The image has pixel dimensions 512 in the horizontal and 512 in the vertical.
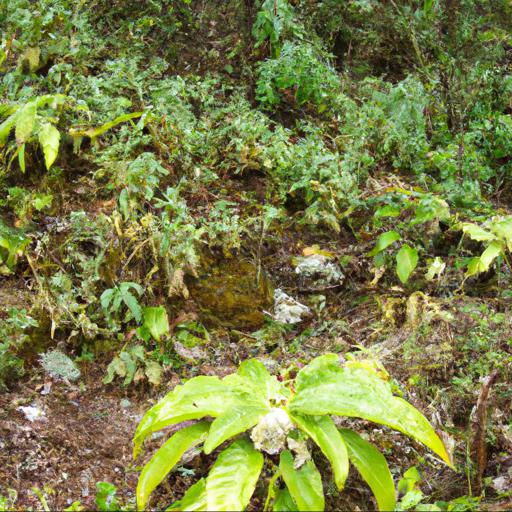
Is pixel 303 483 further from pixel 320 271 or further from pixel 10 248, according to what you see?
pixel 10 248

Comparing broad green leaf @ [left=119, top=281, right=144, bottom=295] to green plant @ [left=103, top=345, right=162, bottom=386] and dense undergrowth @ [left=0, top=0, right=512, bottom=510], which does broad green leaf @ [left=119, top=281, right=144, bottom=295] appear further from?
green plant @ [left=103, top=345, right=162, bottom=386]

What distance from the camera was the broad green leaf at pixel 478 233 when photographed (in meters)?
3.55

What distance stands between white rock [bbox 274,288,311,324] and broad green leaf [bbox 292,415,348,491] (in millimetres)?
1341

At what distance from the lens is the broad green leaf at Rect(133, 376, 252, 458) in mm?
2301

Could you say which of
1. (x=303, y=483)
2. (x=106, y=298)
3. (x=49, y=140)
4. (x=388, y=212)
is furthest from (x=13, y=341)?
(x=388, y=212)

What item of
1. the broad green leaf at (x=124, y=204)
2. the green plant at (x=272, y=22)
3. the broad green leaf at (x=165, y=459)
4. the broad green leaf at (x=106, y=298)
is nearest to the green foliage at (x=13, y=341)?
the broad green leaf at (x=106, y=298)

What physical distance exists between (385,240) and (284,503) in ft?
6.90

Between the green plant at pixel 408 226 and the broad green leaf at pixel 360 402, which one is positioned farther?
the green plant at pixel 408 226

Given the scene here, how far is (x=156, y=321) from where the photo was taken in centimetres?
323

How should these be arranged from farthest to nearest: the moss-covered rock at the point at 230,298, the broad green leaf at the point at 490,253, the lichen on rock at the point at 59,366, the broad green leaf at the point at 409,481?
the moss-covered rock at the point at 230,298
the broad green leaf at the point at 490,253
the lichen on rock at the point at 59,366
the broad green leaf at the point at 409,481

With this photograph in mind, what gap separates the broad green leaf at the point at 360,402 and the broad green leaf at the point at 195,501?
0.47 meters

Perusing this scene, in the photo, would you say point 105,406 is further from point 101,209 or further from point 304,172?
point 304,172

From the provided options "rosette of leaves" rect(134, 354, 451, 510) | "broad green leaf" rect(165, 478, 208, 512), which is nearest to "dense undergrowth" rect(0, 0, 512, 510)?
"rosette of leaves" rect(134, 354, 451, 510)

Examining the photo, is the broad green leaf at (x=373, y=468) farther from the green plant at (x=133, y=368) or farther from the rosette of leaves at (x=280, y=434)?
the green plant at (x=133, y=368)
